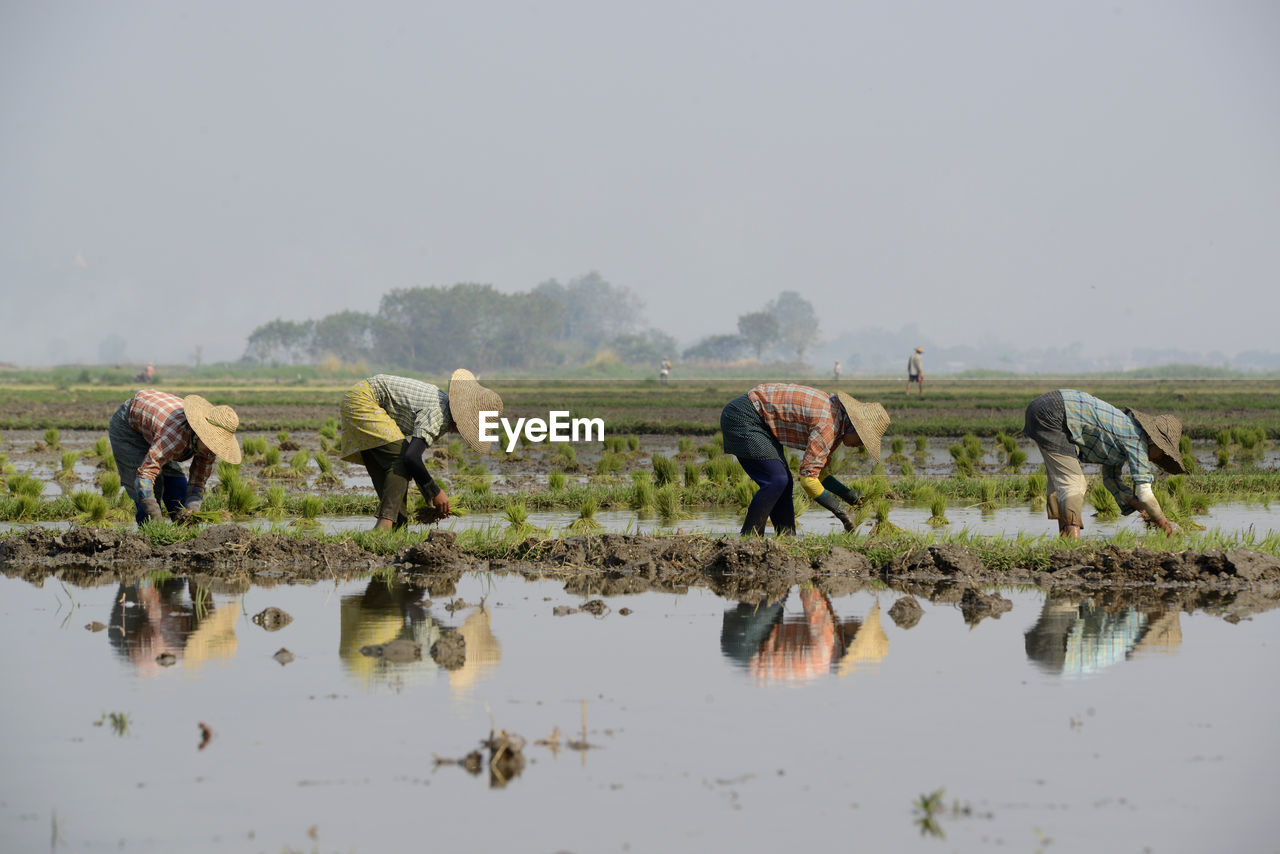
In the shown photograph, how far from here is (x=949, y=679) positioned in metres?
5.88

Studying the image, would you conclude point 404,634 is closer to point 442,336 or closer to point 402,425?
point 402,425

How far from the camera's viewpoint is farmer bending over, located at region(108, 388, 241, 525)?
9.90 metres

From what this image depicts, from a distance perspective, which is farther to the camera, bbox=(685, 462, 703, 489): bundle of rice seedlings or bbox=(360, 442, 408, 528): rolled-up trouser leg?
bbox=(685, 462, 703, 489): bundle of rice seedlings

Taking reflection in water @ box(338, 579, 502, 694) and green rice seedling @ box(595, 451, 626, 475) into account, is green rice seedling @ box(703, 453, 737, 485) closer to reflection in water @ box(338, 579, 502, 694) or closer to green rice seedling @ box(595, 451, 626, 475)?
green rice seedling @ box(595, 451, 626, 475)

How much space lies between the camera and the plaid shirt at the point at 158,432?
988 cm

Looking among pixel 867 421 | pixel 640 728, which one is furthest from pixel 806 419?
pixel 640 728

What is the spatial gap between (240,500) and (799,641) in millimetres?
7293

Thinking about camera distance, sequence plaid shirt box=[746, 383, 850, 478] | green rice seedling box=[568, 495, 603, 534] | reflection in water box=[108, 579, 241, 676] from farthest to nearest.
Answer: green rice seedling box=[568, 495, 603, 534] < plaid shirt box=[746, 383, 850, 478] < reflection in water box=[108, 579, 241, 676]

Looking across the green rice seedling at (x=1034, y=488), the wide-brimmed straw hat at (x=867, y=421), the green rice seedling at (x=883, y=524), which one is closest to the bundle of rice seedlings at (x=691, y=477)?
the green rice seedling at (x=883, y=524)

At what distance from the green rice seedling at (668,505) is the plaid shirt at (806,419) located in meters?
3.12

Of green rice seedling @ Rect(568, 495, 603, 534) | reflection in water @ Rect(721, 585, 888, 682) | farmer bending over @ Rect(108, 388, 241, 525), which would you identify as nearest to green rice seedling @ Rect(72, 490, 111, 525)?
farmer bending over @ Rect(108, 388, 241, 525)

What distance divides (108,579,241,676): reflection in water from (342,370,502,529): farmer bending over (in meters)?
1.80

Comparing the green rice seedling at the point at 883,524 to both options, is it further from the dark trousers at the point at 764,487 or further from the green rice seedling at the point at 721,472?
the green rice seedling at the point at 721,472

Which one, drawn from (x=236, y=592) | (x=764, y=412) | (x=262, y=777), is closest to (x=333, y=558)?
(x=236, y=592)
